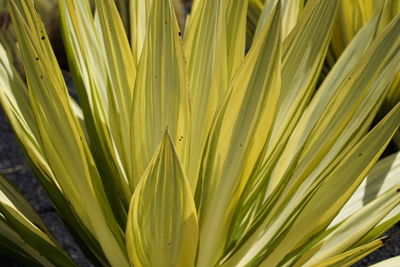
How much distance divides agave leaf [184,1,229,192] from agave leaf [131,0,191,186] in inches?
1.7

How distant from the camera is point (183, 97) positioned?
77 centimetres

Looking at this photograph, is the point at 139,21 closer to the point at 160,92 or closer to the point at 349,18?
the point at 160,92

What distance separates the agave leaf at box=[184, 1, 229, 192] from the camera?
2.76 ft

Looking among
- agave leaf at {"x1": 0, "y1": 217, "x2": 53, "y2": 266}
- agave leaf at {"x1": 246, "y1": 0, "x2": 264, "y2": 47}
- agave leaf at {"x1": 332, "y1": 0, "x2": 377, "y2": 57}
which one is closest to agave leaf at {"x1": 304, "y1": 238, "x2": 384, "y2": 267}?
agave leaf at {"x1": 0, "y1": 217, "x2": 53, "y2": 266}

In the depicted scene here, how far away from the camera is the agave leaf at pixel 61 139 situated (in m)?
0.74

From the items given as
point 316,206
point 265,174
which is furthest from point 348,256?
point 265,174

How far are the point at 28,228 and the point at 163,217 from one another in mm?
215

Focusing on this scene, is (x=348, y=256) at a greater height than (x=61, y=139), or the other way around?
(x=61, y=139)

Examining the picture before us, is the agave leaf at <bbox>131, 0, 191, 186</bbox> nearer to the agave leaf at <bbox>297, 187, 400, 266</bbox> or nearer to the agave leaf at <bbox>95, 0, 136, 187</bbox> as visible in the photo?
the agave leaf at <bbox>95, 0, 136, 187</bbox>

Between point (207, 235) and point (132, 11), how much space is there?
1.24ft

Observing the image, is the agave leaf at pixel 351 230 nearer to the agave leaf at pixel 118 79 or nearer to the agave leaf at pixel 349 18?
A: the agave leaf at pixel 118 79

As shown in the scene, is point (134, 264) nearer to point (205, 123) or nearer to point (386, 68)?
point (205, 123)

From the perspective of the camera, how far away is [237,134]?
30.1 inches

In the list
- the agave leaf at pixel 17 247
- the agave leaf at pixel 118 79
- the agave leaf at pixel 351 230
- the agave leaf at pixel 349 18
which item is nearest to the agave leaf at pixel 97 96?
the agave leaf at pixel 118 79
